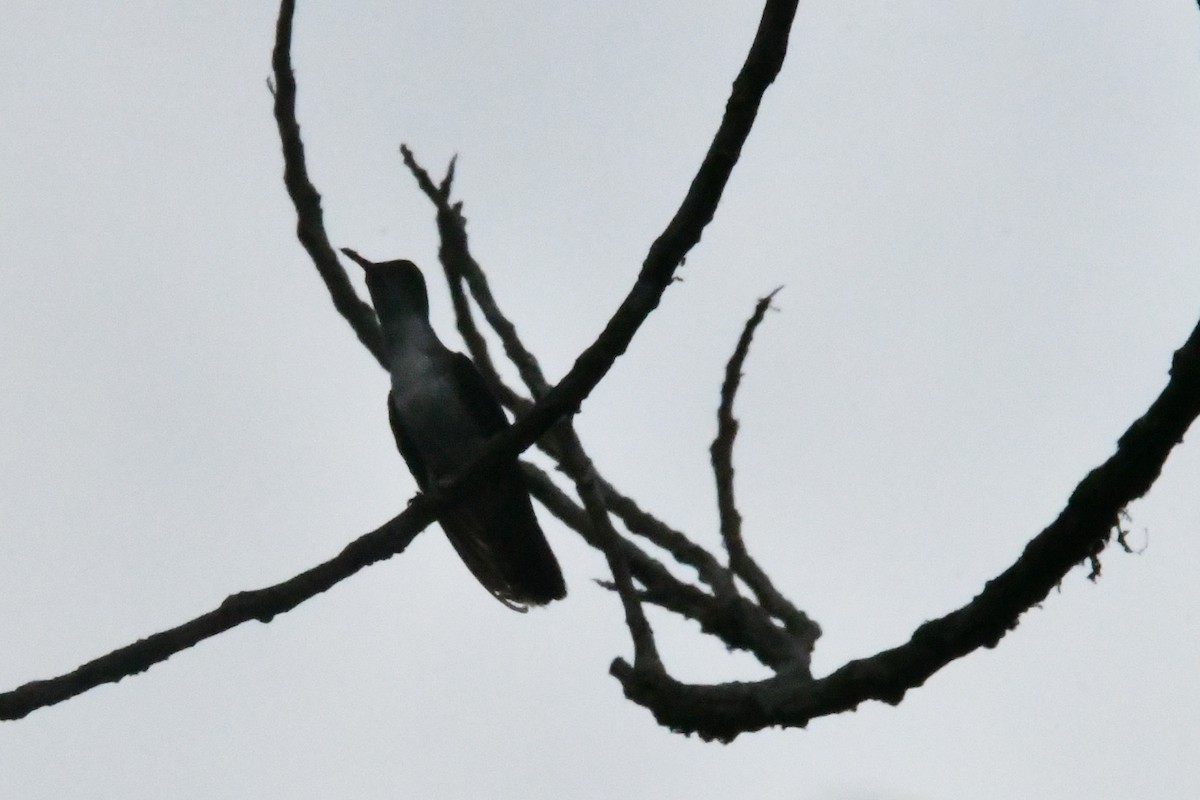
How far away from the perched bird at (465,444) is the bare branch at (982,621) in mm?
3469

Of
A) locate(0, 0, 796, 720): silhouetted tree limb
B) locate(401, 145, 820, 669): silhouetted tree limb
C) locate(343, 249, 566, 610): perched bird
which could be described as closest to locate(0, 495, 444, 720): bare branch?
locate(0, 0, 796, 720): silhouetted tree limb

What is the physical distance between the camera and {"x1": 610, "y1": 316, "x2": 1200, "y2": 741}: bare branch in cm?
249

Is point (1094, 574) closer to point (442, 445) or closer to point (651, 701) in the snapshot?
point (651, 701)

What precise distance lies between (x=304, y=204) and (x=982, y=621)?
3299 millimetres

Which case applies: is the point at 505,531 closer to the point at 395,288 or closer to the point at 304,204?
the point at 395,288

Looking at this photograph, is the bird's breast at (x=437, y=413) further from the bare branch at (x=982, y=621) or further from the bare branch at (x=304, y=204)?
the bare branch at (x=982, y=621)

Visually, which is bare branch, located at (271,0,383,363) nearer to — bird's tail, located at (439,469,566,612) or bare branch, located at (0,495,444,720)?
bare branch, located at (0,495,444,720)

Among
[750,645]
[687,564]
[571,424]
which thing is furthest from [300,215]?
[750,645]

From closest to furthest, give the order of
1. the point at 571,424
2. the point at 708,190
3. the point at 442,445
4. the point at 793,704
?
the point at 793,704
the point at 708,190
the point at 571,424
the point at 442,445

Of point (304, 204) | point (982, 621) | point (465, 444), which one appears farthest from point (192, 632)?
point (465, 444)

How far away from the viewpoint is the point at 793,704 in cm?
322

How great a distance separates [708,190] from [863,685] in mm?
1311

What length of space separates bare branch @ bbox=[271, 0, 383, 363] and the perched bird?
145 cm

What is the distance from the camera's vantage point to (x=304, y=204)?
17.0ft
